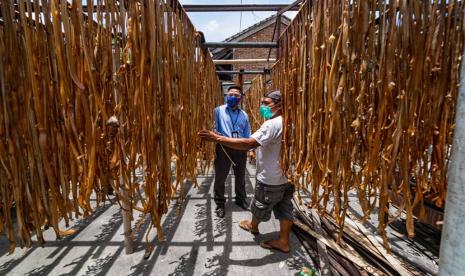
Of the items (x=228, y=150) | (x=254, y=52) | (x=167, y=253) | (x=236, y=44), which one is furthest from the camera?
(x=254, y=52)

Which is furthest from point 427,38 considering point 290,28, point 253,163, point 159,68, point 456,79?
point 253,163

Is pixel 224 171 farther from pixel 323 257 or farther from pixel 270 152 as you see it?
pixel 323 257

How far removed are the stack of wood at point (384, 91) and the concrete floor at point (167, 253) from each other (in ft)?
3.86

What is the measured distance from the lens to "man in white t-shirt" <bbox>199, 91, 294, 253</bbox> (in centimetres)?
218

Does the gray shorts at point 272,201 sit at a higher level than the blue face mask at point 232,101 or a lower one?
lower

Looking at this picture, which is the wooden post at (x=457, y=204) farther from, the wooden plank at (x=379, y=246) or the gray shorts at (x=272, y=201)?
the gray shorts at (x=272, y=201)

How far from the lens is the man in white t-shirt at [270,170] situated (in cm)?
218

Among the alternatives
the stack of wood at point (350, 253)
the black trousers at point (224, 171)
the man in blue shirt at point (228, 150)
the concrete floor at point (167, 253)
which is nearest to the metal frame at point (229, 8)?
the man in blue shirt at point (228, 150)

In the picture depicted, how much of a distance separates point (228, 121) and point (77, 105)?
2.41 metres

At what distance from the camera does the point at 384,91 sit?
1.03 metres

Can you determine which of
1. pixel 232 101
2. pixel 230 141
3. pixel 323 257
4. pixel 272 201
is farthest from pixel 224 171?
pixel 323 257

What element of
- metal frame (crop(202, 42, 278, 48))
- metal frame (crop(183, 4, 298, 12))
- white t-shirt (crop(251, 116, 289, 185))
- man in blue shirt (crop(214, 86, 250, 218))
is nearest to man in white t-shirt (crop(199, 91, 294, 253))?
white t-shirt (crop(251, 116, 289, 185))

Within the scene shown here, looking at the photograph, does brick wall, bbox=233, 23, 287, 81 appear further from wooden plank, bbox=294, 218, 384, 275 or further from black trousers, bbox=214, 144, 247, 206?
wooden plank, bbox=294, 218, 384, 275

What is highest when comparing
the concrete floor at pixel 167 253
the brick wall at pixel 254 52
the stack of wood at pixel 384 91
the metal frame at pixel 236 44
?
the brick wall at pixel 254 52
